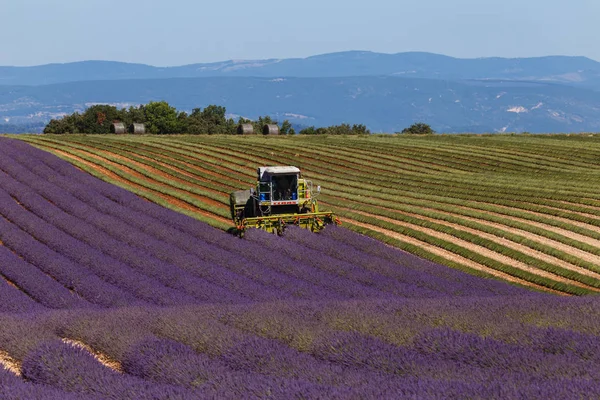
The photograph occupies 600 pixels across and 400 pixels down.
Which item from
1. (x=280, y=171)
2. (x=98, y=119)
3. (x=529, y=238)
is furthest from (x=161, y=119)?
(x=529, y=238)

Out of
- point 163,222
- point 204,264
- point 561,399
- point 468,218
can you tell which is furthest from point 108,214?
point 561,399

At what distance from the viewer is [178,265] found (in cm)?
1931

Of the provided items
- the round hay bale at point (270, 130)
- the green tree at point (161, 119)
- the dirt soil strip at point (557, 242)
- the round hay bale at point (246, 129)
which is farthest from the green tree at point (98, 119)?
the dirt soil strip at point (557, 242)

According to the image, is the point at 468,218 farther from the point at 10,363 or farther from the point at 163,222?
the point at 10,363

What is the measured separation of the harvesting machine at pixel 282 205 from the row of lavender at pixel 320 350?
1046 centimetres

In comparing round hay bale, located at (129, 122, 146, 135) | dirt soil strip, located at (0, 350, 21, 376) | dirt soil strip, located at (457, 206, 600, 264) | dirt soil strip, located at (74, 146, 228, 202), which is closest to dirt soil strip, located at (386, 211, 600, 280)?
dirt soil strip, located at (457, 206, 600, 264)

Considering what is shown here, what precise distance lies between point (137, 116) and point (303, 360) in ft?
288

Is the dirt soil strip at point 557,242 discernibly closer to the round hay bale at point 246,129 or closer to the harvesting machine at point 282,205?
the harvesting machine at point 282,205

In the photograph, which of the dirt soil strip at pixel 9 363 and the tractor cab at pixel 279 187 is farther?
the tractor cab at pixel 279 187

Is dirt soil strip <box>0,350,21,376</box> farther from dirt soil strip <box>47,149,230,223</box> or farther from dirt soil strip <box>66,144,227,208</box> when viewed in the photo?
dirt soil strip <box>66,144,227,208</box>

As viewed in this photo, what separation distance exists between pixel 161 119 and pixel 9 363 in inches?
3229

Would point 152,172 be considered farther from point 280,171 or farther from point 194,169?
point 280,171

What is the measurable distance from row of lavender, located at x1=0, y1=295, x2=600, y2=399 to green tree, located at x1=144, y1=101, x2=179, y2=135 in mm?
77099

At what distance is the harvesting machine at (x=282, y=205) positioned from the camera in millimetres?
24203
